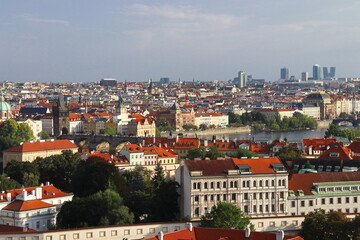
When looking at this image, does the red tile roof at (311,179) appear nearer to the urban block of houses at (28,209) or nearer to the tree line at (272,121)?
the urban block of houses at (28,209)

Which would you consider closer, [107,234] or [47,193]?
[107,234]

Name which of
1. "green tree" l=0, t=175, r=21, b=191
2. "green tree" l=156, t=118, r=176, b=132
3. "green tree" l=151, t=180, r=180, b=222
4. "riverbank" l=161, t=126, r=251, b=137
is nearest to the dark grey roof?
"green tree" l=156, t=118, r=176, b=132

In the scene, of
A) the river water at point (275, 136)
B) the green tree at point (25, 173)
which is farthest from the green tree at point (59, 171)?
the river water at point (275, 136)

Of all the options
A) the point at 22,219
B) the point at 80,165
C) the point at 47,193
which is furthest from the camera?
the point at 80,165

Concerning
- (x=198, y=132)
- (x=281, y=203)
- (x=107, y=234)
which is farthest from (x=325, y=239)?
(x=198, y=132)

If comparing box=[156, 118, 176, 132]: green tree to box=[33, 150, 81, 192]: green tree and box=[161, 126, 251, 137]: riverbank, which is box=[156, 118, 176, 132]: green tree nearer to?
box=[161, 126, 251, 137]: riverbank

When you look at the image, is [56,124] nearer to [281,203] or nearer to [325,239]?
[281,203]
